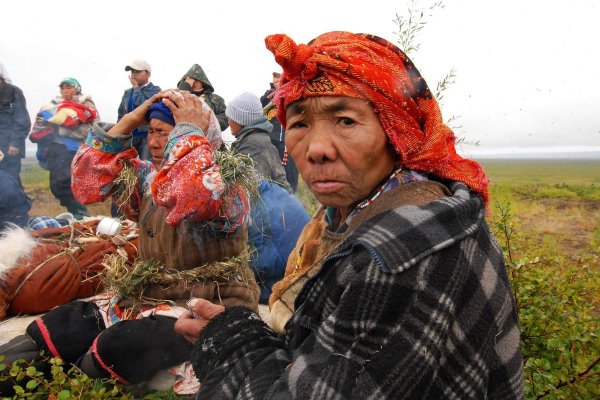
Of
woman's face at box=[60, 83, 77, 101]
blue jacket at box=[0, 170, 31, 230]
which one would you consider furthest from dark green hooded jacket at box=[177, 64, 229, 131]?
blue jacket at box=[0, 170, 31, 230]

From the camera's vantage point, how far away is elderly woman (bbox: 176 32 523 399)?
1031mm

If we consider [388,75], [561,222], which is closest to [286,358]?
[388,75]

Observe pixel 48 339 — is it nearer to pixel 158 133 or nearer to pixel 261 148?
pixel 158 133

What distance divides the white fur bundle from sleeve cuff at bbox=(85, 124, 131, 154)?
3.62 ft

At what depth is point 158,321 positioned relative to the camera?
102 inches

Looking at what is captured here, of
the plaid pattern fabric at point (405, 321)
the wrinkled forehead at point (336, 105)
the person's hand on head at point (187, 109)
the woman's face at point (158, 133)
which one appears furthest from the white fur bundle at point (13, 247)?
the wrinkled forehead at point (336, 105)

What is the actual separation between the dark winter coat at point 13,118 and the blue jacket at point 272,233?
5654 millimetres

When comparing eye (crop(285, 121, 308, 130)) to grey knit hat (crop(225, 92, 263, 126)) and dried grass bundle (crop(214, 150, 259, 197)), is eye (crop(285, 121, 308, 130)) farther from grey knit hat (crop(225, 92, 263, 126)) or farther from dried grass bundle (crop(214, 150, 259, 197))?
grey knit hat (crop(225, 92, 263, 126))

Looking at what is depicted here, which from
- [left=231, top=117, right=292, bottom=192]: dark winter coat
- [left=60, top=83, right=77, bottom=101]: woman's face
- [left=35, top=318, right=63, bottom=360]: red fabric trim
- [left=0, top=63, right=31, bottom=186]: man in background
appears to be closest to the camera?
[left=35, top=318, right=63, bottom=360]: red fabric trim

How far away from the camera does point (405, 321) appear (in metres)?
1.02

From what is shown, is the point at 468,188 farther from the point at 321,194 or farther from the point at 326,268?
the point at 326,268

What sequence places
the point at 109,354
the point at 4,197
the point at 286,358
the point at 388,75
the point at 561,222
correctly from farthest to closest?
the point at 561,222, the point at 4,197, the point at 109,354, the point at 388,75, the point at 286,358

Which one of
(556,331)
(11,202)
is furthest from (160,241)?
(11,202)

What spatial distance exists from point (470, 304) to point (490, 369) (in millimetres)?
244
